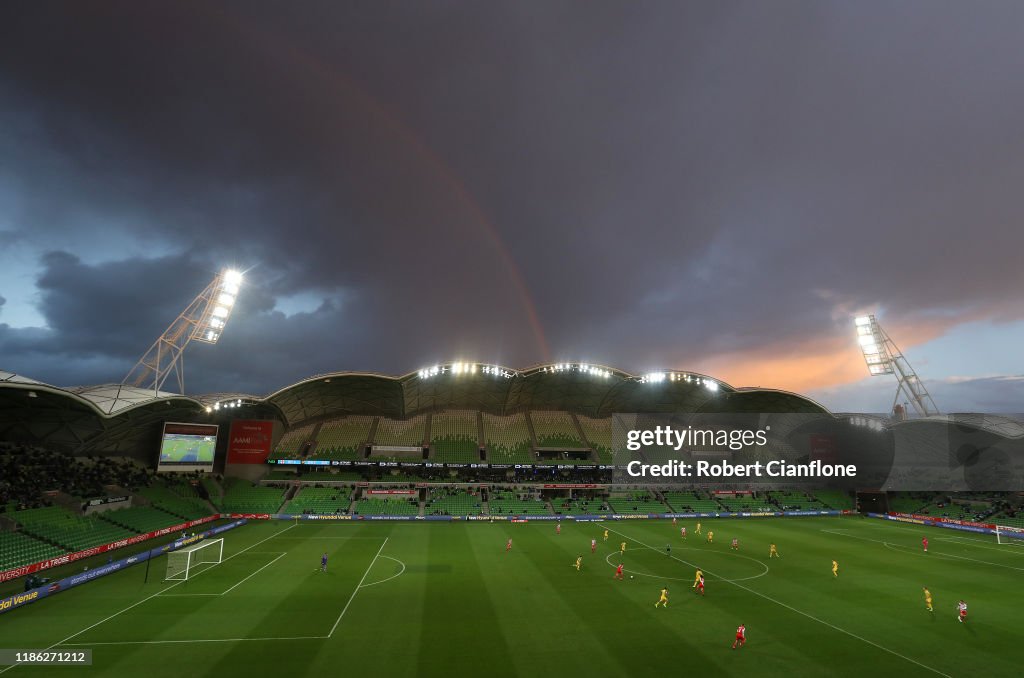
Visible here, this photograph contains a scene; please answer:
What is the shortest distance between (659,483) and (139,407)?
2677 inches

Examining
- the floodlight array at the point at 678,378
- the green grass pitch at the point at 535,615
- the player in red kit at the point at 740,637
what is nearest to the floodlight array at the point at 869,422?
the floodlight array at the point at 678,378

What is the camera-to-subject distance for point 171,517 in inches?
2024

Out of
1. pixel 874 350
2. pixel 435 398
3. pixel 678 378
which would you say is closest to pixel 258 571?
pixel 435 398

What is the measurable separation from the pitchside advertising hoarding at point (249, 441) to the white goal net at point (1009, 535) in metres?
86.0

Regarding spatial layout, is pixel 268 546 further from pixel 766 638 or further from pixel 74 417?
pixel 766 638

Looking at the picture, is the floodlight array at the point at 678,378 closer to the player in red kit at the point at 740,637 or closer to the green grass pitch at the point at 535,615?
the green grass pitch at the point at 535,615

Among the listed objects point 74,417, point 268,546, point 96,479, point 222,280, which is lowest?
point 268,546

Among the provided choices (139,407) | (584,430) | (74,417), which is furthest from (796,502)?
(74,417)

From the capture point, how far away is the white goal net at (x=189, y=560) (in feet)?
101

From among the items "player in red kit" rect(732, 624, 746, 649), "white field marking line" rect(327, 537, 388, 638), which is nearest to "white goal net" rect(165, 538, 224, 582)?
"white field marking line" rect(327, 537, 388, 638)

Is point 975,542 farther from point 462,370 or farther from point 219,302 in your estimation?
point 219,302

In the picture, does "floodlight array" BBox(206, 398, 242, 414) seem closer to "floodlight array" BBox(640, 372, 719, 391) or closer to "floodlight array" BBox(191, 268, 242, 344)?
"floodlight array" BBox(191, 268, 242, 344)

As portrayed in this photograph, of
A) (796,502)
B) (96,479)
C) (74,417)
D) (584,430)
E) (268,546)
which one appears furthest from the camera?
(584,430)

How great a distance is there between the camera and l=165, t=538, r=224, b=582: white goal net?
3088cm
